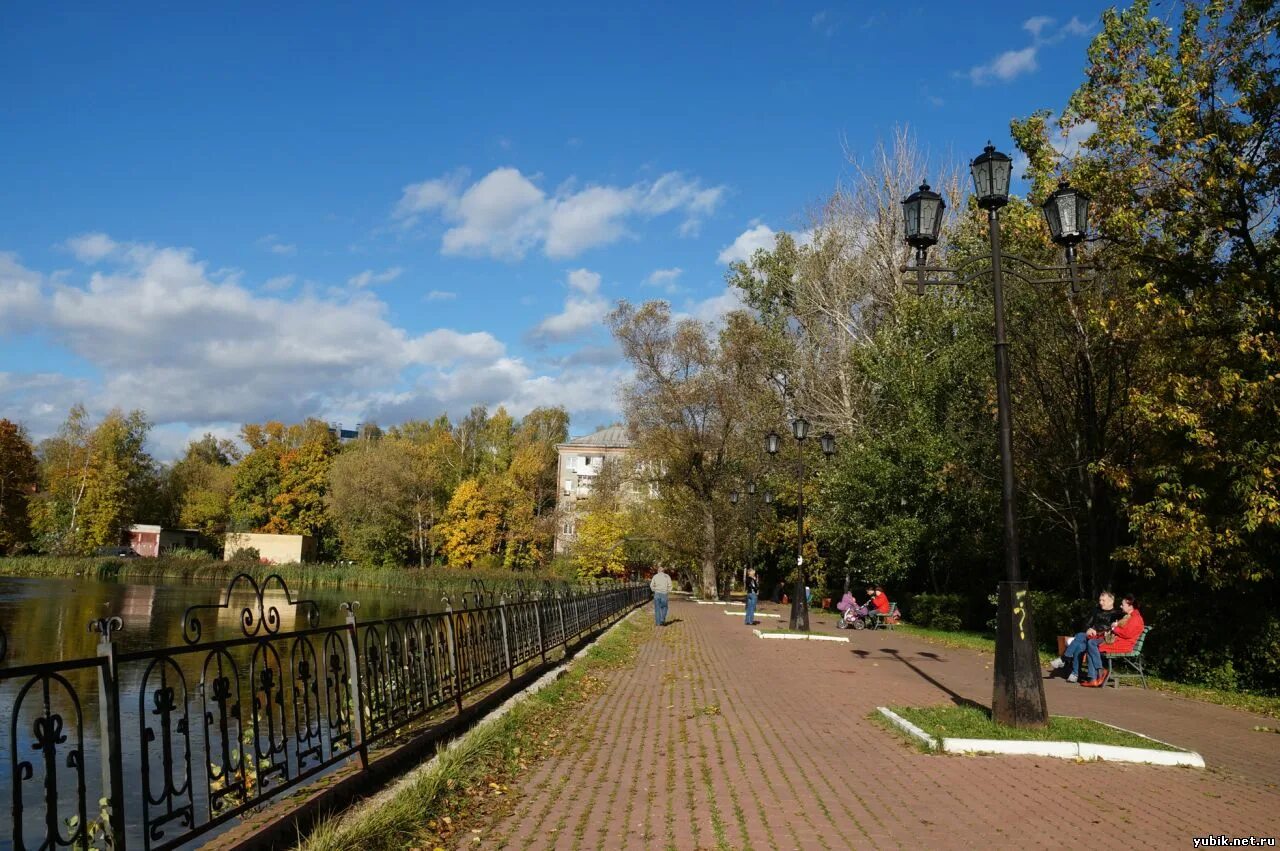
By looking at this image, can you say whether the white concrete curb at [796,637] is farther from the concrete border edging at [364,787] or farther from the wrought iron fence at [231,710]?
the concrete border edging at [364,787]

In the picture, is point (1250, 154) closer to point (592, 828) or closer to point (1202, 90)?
point (1202, 90)

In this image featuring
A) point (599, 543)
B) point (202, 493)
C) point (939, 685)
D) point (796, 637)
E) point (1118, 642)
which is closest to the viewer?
point (939, 685)

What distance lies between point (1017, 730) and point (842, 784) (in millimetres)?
2468

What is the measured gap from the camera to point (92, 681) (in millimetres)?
13414

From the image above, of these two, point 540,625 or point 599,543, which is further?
point 599,543

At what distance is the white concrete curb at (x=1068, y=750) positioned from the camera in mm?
7512

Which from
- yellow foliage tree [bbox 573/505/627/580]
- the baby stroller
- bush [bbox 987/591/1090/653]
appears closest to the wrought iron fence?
bush [bbox 987/591/1090/653]

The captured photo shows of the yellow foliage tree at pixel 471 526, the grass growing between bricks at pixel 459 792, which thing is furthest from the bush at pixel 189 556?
the grass growing between bricks at pixel 459 792

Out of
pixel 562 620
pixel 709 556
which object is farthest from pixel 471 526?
pixel 562 620

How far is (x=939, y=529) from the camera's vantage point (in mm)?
26500

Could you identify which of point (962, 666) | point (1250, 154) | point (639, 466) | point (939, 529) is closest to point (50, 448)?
point (639, 466)

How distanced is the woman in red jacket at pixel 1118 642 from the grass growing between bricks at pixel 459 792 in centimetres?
808

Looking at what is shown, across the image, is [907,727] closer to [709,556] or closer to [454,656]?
[454,656]

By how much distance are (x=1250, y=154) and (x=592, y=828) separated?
47.3ft
